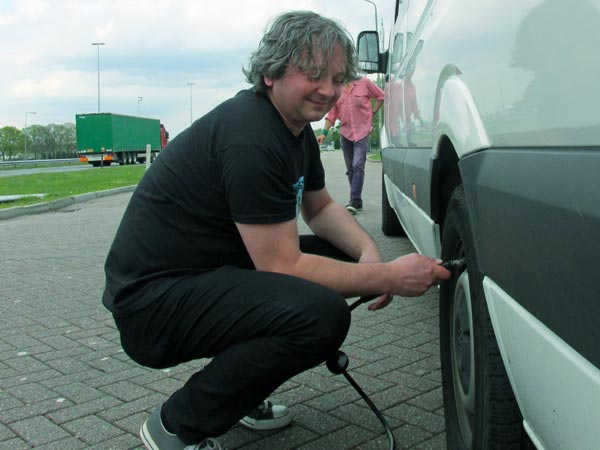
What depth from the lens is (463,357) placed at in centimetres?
220

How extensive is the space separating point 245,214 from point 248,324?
336 millimetres

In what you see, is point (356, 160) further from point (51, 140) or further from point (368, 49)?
point (51, 140)

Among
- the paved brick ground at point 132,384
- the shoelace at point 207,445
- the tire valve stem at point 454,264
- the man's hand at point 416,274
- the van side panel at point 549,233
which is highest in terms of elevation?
the van side panel at point 549,233

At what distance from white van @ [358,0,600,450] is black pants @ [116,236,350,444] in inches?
17.7

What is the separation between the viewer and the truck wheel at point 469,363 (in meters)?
1.79

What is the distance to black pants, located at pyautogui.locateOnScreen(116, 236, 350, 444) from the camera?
2217 millimetres

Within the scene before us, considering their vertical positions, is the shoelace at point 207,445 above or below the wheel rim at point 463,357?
below

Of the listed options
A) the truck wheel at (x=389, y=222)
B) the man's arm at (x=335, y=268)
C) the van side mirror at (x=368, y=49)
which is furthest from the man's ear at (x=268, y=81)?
the truck wheel at (x=389, y=222)

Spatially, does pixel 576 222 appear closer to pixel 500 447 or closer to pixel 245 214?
pixel 500 447

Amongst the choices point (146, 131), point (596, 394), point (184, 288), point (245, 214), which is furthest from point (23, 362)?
point (146, 131)

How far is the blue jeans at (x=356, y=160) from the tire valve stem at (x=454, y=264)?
668 centimetres

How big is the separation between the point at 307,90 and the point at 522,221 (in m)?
1.08

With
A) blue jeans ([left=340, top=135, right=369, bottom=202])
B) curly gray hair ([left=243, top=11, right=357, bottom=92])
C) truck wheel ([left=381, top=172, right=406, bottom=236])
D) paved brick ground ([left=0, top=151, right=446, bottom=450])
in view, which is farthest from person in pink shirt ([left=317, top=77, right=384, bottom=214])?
curly gray hair ([left=243, top=11, right=357, bottom=92])

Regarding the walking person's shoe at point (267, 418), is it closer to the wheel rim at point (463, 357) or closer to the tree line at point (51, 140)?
the wheel rim at point (463, 357)
